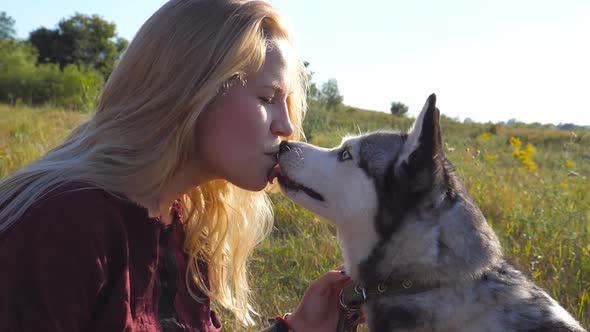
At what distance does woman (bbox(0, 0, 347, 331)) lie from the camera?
178 cm

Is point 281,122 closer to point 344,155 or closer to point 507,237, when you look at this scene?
point 344,155

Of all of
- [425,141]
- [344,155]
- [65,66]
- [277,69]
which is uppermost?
[277,69]

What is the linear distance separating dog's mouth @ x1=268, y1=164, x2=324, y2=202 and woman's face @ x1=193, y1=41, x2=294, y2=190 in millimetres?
39

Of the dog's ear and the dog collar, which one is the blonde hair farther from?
the dog collar

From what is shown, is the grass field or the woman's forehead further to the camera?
the grass field

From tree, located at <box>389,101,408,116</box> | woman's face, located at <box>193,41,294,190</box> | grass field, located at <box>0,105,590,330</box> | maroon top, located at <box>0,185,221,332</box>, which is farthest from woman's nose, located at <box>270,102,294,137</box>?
tree, located at <box>389,101,408,116</box>

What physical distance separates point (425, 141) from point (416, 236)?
35 cm

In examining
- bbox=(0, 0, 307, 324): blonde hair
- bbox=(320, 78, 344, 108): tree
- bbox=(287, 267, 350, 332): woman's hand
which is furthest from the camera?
bbox=(320, 78, 344, 108): tree

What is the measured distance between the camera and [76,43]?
111 ft

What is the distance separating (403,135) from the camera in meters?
2.49

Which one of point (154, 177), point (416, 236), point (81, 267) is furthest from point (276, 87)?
point (81, 267)

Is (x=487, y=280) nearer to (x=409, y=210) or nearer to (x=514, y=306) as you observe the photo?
(x=514, y=306)

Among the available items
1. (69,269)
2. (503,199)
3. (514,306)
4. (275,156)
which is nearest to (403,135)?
(275,156)

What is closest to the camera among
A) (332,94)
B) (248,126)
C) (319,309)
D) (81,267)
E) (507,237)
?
(81,267)
